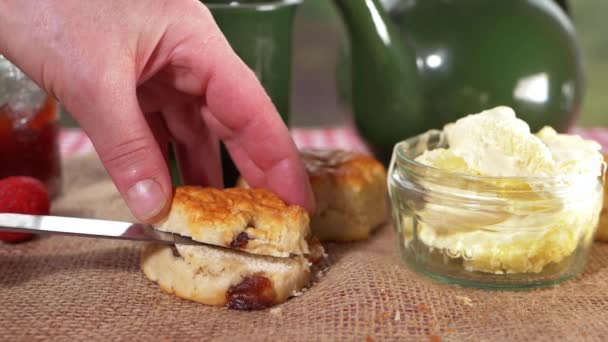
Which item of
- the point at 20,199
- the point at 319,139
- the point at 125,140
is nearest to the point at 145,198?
the point at 125,140

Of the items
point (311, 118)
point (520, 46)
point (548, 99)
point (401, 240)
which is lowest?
point (311, 118)

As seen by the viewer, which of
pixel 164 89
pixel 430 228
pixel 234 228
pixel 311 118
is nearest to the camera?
pixel 234 228

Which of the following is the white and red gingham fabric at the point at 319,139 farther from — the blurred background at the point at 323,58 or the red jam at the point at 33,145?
the blurred background at the point at 323,58

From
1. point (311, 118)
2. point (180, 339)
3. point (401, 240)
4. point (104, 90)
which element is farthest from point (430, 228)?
point (311, 118)

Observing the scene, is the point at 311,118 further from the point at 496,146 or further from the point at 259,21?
the point at 496,146

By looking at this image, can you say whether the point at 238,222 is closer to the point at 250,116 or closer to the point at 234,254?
the point at 234,254

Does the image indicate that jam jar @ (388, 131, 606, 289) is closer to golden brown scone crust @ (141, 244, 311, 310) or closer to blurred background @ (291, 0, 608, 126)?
golden brown scone crust @ (141, 244, 311, 310)
